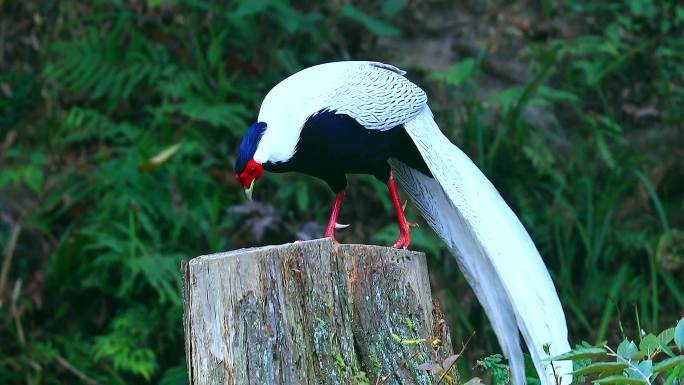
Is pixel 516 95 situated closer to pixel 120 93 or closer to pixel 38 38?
pixel 120 93

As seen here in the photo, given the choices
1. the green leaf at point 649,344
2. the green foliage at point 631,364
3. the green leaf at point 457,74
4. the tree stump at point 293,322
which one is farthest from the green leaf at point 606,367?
the green leaf at point 457,74

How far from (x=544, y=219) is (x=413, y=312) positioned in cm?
287

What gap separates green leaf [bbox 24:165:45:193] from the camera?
5473mm

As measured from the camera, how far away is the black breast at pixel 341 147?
3258 millimetres

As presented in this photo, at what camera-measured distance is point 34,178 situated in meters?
5.48

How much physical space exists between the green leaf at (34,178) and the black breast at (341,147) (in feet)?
8.07

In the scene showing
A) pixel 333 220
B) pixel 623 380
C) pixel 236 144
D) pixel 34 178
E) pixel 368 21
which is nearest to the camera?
pixel 623 380

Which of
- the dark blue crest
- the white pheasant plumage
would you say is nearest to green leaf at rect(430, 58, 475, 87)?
the white pheasant plumage

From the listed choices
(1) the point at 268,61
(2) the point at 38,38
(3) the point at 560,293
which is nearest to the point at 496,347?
(3) the point at 560,293

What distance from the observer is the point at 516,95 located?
18.6 ft

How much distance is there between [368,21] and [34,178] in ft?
6.36

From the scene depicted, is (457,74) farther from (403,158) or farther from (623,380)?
(623,380)

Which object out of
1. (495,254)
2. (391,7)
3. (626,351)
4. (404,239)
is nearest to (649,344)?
(626,351)

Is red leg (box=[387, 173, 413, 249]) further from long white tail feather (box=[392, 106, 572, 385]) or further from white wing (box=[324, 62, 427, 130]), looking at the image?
white wing (box=[324, 62, 427, 130])
